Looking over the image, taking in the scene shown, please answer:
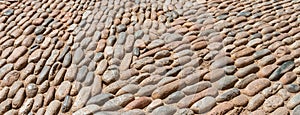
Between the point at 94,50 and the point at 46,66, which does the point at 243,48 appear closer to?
the point at 94,50

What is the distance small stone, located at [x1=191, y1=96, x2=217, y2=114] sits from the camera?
113 inches

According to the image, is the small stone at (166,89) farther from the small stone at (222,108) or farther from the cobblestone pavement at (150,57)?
the small stone at (222,108)

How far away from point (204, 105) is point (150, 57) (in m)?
0.94

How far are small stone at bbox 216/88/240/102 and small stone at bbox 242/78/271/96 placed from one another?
0.23ft

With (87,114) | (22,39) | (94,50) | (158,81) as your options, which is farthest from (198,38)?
(22,39)

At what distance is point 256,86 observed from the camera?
9.86ft

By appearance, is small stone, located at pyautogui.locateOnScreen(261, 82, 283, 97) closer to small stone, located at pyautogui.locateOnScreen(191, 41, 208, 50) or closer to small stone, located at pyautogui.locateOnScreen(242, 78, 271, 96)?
small stone, located at pyautogui.locateOnScreen(242, 78, 271, 96)

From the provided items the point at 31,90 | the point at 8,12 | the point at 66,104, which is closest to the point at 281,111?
the point at 66,104

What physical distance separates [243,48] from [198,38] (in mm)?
541

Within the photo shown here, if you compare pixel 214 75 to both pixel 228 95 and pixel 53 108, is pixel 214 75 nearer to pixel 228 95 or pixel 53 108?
pixel 228 95

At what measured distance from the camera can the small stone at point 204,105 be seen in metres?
2.86

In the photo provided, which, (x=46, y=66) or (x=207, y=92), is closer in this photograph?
(x=207, y=92)

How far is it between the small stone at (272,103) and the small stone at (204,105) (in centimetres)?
41

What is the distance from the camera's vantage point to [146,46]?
3.84 metres
